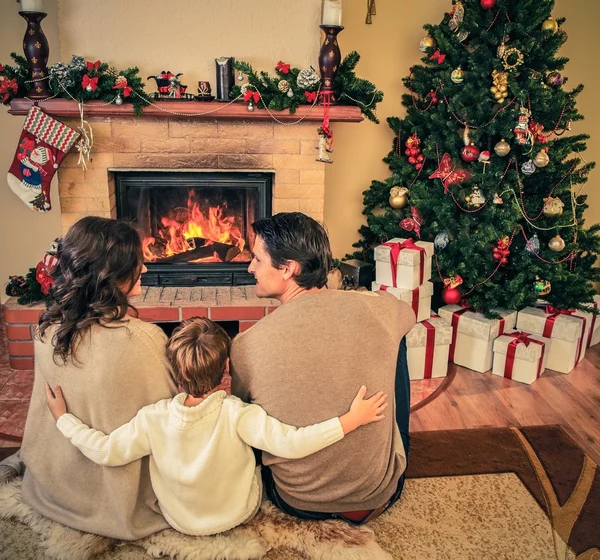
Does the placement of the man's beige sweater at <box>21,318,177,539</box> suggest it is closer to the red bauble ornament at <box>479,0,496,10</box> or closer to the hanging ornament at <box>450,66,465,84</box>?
the hanging ornament at <box>450,66,465,84</box>

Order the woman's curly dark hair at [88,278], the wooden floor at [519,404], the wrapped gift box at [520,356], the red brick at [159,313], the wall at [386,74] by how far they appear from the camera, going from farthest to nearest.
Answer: the wall at [386,74], the red brick at [159,313], the wrapped gift box at [520,356], the wooden floor at [519,404], the woman's curly dark hair at [88,278]

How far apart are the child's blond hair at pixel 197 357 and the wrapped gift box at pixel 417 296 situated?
159cm

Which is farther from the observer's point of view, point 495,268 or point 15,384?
point 495,268

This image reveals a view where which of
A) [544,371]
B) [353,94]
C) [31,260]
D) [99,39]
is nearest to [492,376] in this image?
[544,371]

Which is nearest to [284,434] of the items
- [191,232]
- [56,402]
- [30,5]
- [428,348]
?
[56,402]

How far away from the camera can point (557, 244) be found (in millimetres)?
3086

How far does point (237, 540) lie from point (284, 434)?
420 millimetres

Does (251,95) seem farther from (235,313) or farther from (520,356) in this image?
(520,356)

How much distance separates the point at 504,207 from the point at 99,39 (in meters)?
2.16

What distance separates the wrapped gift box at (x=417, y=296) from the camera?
3092 mm

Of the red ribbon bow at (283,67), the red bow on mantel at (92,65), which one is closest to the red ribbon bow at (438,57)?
the red ribbon bow at (283,67)

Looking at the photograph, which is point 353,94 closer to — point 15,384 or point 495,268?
point 495,268

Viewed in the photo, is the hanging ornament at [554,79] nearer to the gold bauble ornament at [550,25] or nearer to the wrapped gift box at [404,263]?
the gold bauble ornament at [550,25]

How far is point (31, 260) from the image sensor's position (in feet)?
12.6
